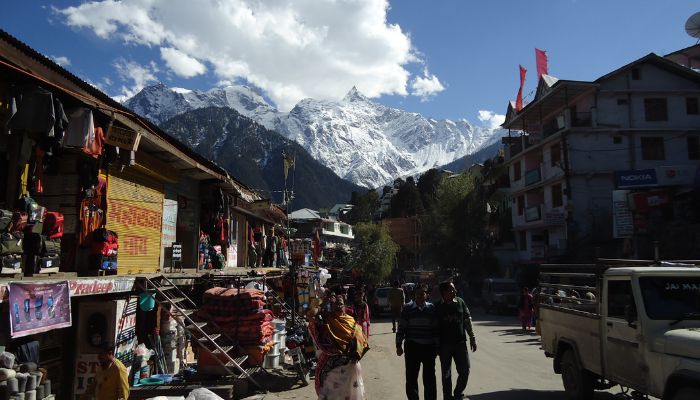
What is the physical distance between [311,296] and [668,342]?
1339cm

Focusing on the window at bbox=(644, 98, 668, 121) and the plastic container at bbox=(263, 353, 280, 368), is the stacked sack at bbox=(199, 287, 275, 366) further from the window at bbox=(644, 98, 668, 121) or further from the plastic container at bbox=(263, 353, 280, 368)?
the window at bbox=(644, 98, 668, 121)

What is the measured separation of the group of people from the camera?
6887mm

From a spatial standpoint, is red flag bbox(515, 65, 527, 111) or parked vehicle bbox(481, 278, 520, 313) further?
red flag bbox(515, 65, 527, 111)

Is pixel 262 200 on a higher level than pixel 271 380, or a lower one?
higher

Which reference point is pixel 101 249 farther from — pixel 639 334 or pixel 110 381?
pixel 639 334

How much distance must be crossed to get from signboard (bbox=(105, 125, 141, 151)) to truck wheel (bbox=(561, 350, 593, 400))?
338 inches

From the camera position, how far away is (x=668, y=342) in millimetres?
5363

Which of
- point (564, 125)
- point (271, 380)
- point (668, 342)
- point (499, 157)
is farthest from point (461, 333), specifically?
point (499, 157)

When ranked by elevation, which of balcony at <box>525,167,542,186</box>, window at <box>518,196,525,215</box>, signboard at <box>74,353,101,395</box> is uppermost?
balcony at <box>525,167,542,186</box>

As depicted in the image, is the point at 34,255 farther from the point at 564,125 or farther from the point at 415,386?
→ the point at 564,125

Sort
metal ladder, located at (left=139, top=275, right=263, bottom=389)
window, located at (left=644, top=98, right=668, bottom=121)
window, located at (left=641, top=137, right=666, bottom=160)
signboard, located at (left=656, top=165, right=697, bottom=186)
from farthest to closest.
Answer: window, located at (left=644, top=98, right=668, bottom=121)
window, located at (left=641, top=137, right=666, bottom=160)
signboard, located at (left=656, top=165, right=697, bottom=186)
metal ladder, located at (left=139, top=275, right=263, bottom=389)

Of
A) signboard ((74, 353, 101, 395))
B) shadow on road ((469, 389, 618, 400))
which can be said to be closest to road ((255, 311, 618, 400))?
shadow on road ((469, 389, 618, 400))

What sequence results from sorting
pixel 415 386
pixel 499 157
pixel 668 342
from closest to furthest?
pixel 668 342, pixel 415 386, pixel 499 157

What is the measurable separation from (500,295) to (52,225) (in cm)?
2464
